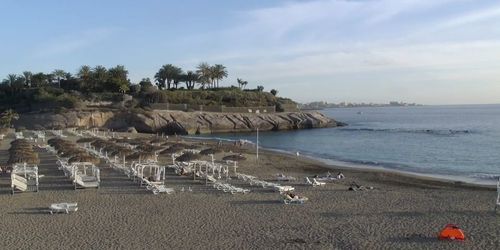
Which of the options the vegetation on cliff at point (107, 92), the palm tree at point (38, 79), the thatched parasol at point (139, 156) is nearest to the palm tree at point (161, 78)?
the vegetation on cliff at point (107, 92)

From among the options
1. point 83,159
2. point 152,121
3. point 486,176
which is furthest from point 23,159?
point 152,121

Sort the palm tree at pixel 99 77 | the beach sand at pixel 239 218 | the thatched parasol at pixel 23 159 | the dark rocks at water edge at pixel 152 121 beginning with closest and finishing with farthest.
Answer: the beach sand at pixel 239 218
the thatched parasol at pixel 23 159
the dark rocks at water edge at pixel 152 121
the palm tree at pixel 99 77

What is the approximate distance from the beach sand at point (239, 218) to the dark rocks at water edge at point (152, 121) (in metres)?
52.1

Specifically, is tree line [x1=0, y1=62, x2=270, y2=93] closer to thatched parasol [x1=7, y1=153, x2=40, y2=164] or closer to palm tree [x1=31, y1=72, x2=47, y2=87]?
palm tree [x1=31, y1=72, x2=47, y2=87]

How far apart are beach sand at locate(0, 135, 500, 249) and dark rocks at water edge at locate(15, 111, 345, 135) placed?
52.1 metres

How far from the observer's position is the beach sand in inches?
504

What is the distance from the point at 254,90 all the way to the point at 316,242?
103m

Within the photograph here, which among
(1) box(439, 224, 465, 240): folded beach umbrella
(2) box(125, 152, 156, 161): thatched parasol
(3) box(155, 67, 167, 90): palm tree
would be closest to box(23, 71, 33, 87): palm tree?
(3) box(155, 67, 167, 90): palm tree

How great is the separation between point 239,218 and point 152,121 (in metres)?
61.5

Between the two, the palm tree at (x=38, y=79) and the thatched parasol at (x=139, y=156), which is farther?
the palm tree at (x=38, y=79)

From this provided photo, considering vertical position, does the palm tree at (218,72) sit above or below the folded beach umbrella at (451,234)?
above

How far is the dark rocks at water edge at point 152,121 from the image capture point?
7350cm

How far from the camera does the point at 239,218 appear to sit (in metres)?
15.5

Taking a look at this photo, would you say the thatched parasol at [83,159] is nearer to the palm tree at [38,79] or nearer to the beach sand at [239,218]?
the beach sand at [239,218]
